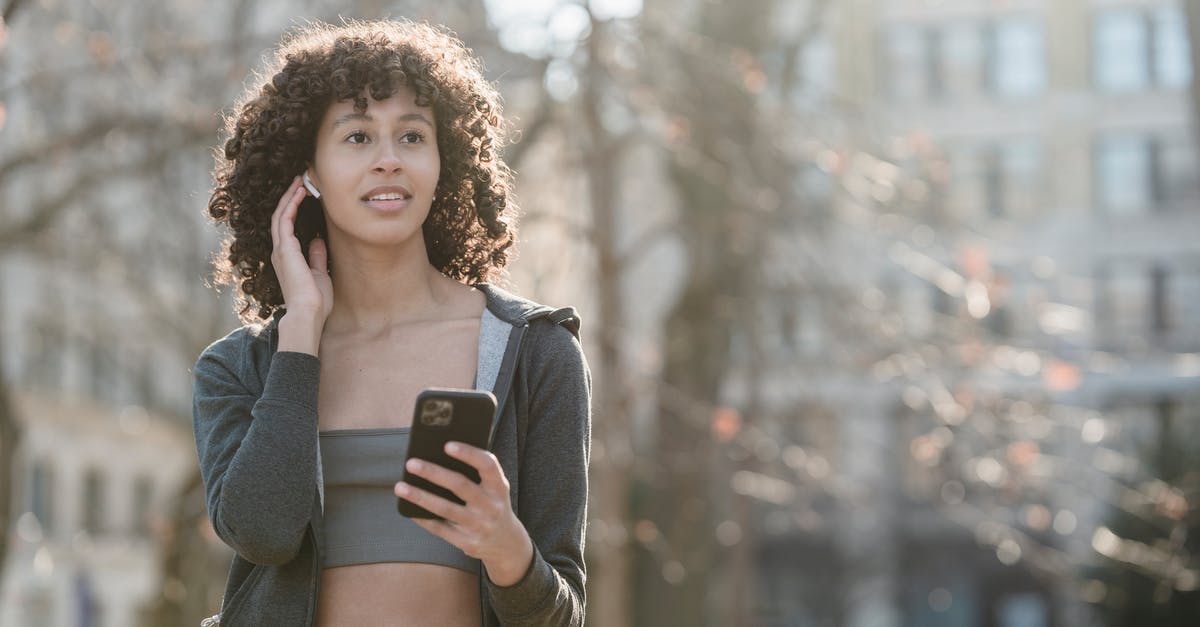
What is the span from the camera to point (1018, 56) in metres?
41.0

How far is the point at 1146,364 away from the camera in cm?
3975

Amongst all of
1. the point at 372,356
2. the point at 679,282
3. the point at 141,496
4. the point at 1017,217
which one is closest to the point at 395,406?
the point at 372,356

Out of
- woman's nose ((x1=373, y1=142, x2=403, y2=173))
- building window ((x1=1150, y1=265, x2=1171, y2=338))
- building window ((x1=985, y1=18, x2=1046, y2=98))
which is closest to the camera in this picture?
woman's nose ((x1=373, y1=142, x2=403, y2=173))

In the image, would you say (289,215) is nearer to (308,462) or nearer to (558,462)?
(308,462)

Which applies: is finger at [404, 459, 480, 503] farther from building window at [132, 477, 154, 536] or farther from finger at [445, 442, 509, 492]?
building window at [132, 477, 154, 536]

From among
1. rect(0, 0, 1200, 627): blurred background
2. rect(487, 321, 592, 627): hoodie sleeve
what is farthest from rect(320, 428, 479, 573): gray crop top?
rect(0, 0, 1200, 627): blurred background

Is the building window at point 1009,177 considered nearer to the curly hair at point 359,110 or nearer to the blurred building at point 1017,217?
the blurred building at point 1017,217

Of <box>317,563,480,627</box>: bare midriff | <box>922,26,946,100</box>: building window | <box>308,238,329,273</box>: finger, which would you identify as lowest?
<box>317,563,480,627</box>: bare midriff

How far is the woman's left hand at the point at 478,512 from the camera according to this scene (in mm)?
2693

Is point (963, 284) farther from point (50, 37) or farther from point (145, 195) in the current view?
point (50, 37)

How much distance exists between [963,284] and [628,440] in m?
2.16

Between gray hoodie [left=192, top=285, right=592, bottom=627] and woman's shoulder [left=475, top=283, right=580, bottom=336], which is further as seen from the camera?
woman's shoulder [left=475, top=283, right=580, bottom=336]

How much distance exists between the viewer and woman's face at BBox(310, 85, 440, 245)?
10.4ft

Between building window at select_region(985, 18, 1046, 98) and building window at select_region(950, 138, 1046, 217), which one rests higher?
building window at select_region(985, 18, 1046, 98)
